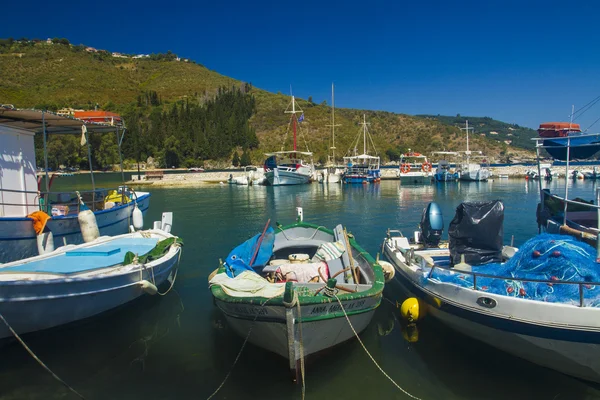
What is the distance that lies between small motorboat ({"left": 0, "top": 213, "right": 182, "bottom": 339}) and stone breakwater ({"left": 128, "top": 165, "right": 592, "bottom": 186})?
48218 mm

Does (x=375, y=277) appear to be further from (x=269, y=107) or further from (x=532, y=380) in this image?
(x=269, y=107)

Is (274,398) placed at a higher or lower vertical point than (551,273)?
lower

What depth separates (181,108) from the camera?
313 feet

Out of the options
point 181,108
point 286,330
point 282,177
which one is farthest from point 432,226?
point 181,108

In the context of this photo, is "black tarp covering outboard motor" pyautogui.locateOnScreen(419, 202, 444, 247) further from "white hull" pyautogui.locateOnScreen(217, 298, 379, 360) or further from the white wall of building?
the white wall of building

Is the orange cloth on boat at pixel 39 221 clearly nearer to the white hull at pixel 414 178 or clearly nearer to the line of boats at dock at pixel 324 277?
the line of boats at dock at pixel 324 277

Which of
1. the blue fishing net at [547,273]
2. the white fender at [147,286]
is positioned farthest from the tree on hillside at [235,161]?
the blue fishing net at [547,273]

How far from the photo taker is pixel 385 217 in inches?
1012

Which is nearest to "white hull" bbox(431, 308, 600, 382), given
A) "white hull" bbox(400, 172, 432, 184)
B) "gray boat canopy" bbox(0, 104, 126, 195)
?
"gray boat canopy" bbox(0, 104, 126, 195)

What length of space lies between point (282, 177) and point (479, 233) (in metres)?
47.2

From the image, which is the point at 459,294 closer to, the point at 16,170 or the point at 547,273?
the point at 547,273

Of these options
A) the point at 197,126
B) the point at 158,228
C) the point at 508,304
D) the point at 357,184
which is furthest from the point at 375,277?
the point at 197,126

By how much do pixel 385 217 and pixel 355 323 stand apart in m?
18.7

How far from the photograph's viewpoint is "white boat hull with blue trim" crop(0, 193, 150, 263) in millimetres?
9648
